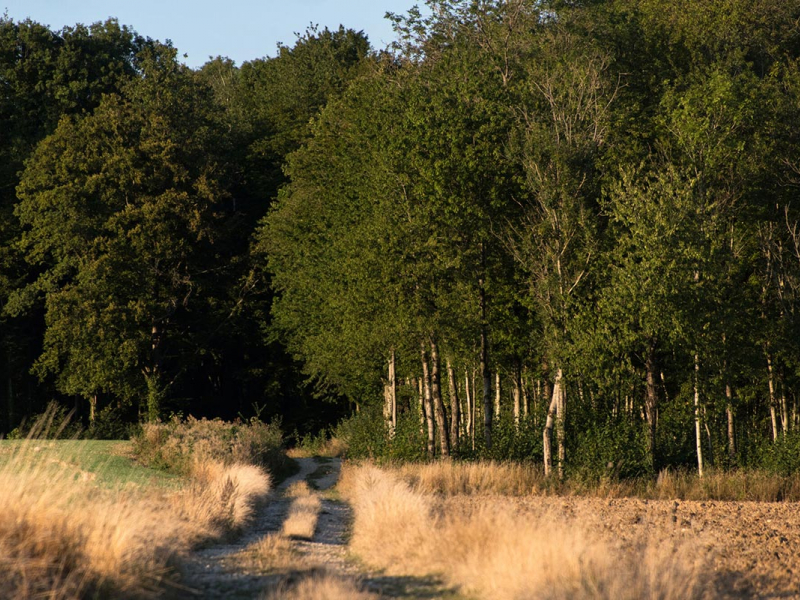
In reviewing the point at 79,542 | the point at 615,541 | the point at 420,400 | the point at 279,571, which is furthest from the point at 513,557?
the point at 420,400

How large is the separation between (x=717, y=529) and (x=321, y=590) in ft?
29.8

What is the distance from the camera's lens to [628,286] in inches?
1000

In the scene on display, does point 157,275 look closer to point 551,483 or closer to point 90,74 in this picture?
point 90,74

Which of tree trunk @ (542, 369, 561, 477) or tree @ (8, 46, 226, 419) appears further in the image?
tree @ (8, 46, 226, 419)

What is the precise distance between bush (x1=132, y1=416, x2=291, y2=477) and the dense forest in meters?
4.23

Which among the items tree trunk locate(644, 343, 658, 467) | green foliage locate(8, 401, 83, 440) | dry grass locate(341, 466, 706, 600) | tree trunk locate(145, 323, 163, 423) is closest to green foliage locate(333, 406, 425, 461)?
tree trunk locate(644, 343, 658, 467)

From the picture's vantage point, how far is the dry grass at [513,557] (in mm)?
9562

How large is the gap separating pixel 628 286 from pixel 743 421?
12.1 meters

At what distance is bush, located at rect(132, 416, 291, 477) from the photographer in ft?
80.6

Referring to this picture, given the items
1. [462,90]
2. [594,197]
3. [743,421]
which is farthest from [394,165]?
[743,421]

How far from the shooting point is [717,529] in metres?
16.4

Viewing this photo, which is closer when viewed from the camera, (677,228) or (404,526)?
(404,526)

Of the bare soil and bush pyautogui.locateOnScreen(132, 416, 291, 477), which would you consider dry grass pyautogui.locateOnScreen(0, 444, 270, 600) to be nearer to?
the bare soil

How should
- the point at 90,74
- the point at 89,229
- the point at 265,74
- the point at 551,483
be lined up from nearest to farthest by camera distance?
the point at 551,483 → the point at 89,229 → the point at 90,74 → the point at 265,74
